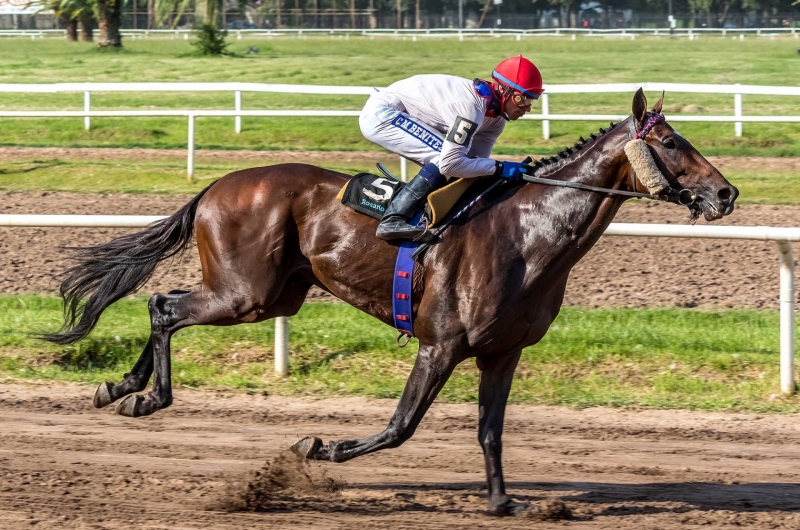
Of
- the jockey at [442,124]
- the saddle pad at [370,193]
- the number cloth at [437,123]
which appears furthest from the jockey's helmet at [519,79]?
the saddle pad at [370,193]

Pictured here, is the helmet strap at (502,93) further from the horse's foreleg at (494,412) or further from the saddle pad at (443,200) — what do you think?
the horse's foreleg at (494,412)

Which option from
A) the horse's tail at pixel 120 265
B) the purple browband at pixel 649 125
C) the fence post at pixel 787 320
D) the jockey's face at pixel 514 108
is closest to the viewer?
the purple browband at pixel 649 125

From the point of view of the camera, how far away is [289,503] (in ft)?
14.9

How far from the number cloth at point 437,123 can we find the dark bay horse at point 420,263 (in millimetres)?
271

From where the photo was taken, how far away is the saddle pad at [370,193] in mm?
4633

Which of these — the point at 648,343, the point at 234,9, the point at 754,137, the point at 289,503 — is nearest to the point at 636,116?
the point at 289,503

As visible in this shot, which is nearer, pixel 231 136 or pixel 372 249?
pixel 372 249

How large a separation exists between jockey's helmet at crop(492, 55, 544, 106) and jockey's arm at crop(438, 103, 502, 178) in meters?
0.18

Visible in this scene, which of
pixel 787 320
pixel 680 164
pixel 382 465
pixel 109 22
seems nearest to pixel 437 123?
pixel 680 164

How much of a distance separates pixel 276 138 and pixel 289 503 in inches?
518

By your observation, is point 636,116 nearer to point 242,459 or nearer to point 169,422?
point 242,459

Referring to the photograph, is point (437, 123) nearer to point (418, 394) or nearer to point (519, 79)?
point (519, 79)

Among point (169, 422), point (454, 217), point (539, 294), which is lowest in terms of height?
point (169, 422)

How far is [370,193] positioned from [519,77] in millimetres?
807
